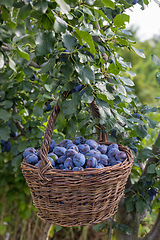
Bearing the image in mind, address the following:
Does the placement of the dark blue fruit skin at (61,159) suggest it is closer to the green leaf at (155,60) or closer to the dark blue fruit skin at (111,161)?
the dark blue fruit skin at (111,161)

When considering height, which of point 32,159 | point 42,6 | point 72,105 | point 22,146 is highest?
point 42,6

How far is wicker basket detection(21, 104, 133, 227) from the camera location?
2.03 feet

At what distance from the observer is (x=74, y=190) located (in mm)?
627

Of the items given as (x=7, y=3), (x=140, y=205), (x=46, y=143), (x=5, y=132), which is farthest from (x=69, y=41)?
(x=140, y=205)

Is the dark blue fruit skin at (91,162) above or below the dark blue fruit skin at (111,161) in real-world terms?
above

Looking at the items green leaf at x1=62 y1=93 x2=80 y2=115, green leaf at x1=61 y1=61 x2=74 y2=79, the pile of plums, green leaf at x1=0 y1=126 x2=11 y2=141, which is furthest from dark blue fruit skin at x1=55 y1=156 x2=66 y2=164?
green leaf at x1=0 y1=126 x2=11 y2=141

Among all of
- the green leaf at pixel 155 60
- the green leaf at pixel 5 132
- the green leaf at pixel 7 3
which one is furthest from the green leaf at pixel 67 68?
the green leaf at pixel 5 132

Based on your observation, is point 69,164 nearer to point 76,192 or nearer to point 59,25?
point 76,192

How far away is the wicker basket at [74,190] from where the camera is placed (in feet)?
2.03

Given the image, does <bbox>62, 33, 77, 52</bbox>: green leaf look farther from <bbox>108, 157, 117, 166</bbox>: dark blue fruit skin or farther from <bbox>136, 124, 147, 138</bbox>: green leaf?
<bbox>136, 124, 147, 138</bbox>: green leaf

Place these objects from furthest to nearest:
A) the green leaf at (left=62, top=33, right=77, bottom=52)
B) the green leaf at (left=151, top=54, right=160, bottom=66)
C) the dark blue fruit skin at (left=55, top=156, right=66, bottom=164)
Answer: the green leaf at (left=151, top=54, right=160, bottom=66), the dark blue fruit skin at (left=55, top=156, right=66, bottom=164), the green leaf at (left=62, top=33, right=77, bottom=52)

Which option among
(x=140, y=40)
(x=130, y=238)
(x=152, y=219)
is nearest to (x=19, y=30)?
(x=130, y=238)

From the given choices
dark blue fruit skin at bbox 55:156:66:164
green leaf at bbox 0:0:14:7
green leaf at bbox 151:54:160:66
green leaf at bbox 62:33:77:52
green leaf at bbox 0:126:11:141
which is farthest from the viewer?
green leaf at bbox 0:126:11:141

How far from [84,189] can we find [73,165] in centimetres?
7
